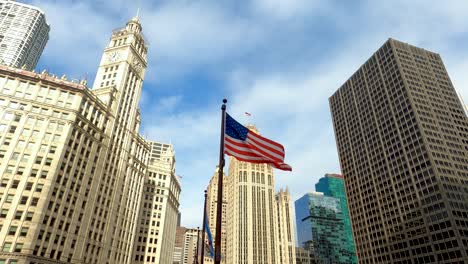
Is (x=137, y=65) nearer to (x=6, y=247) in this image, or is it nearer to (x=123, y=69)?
(x=123, y=69)

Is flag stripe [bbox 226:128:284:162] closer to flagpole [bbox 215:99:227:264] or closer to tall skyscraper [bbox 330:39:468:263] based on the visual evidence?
flagpole [bbox 215:99:227:264]

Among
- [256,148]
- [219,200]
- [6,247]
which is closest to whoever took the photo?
[219,200]

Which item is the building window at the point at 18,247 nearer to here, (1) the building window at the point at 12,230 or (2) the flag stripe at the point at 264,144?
(1) the building window at the point at 12,230

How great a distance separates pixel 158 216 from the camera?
125312 millimetres

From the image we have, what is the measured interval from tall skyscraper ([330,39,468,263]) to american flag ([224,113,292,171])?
104 metres

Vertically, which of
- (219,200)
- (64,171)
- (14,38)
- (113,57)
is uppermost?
(14,38)

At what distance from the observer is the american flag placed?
1171 inches

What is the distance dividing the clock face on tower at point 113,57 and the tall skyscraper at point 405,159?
113 meters

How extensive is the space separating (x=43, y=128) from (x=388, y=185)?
4980 inches

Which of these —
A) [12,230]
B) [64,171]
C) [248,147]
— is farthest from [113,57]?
[248,147]

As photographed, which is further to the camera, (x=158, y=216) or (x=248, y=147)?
(x=158, y=216)

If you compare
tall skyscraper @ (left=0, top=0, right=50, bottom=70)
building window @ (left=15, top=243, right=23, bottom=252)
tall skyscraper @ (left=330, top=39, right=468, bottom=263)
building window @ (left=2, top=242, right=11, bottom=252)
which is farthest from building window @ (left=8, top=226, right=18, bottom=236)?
tall skyscraper @ (left=0, top=0, right=50, bottom=70)

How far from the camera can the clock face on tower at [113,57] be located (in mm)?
112562

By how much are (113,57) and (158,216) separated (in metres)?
59.2
